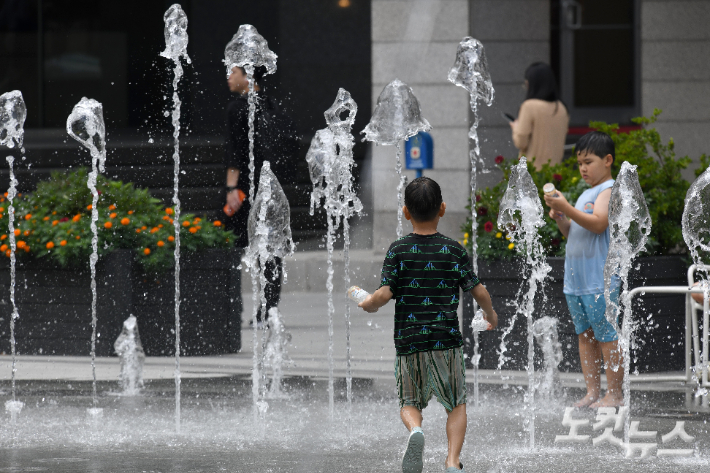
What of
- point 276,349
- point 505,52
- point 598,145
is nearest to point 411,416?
point 598,145

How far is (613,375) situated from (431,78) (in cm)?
596

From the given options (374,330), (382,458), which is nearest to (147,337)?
(374,330)

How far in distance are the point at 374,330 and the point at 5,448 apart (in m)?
4.17

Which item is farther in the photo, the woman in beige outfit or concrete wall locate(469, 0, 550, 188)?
concrete wall locate(469, 0, 550, 188)

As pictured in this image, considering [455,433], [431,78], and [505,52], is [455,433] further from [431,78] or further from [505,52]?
[505,52]

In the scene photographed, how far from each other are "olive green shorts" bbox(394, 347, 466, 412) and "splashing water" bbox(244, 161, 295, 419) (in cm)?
184

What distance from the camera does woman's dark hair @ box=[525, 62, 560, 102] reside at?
971cm

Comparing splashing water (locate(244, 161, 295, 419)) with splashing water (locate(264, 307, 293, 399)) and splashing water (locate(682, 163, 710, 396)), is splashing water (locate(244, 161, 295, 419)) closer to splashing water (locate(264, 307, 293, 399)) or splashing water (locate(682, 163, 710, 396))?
splashing water (locate(264, 307, 293, 399))

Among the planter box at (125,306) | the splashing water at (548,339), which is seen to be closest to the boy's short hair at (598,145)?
the splashing water at (548,339)

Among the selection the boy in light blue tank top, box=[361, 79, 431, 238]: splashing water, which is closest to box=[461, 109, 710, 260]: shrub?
box=[361, 79, 431, 238]: splashing water

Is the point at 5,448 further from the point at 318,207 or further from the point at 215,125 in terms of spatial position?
the point at 215,125

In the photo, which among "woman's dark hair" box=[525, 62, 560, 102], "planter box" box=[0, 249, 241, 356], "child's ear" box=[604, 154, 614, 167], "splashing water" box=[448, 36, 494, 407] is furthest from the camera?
"woman's dark hair" box=[525, 62, 560, 102]

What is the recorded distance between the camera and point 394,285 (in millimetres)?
4613

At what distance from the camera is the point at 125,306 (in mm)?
8125
